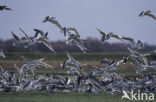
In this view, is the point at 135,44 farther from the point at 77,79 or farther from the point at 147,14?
the point at 77,79

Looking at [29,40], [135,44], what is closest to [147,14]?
[135,44]

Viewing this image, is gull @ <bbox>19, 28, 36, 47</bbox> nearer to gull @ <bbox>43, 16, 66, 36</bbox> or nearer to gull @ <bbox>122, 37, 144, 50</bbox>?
gull @ <bbox>43, 16, 66, 36</bbox>

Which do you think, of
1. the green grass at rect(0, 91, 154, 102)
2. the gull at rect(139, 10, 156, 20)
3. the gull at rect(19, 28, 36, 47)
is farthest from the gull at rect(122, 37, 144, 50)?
the gull at rect(19, 28, 36, 47)

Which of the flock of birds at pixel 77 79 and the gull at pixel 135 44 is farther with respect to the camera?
the gull at pixel 135 44

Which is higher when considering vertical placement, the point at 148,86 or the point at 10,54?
the point at 10,54

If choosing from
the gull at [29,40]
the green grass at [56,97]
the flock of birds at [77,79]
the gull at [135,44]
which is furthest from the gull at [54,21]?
the green grass at [56,97]

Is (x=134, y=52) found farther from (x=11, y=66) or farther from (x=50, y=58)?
(x=50, y=58)

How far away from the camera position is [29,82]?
18.4 meters

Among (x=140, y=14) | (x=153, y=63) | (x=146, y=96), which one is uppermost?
(x=140, y=14)

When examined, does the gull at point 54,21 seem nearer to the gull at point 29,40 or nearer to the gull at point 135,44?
the gull at point 29,40

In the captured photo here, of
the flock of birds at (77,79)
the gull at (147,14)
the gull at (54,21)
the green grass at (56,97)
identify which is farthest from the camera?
the gull at (54,21)

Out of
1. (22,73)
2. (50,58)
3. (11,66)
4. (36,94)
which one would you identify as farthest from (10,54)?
(36,94)

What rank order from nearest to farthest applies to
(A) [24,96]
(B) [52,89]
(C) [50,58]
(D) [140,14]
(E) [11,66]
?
(A) [24,96]
(B) [52,89]
(D) [140,14]
(E) [11,66]
(C) [50,58]

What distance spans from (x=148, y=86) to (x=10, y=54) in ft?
73.1
